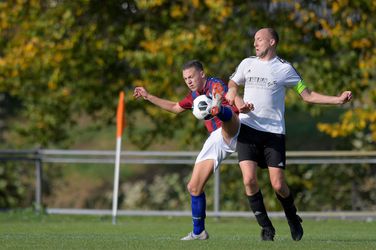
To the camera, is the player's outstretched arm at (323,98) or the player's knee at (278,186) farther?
the player's knee at (278,186)

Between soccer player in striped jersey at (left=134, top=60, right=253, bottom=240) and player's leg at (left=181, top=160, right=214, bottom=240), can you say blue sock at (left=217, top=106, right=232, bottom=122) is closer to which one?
soccer player in striped jersey at (left=134, top=60, right=253, bottom=240)

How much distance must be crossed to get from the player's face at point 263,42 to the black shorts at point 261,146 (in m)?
0.72

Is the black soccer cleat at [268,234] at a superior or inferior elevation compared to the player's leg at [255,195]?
inferior

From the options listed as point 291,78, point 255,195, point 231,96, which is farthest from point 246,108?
point 255,195

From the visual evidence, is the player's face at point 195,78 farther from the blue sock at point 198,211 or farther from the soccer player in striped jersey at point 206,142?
the blue sock at point 198,211

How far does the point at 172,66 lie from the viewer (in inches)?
784

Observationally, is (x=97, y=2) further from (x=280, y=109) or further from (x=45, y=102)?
(x=280, y=109)

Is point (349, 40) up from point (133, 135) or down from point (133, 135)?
up

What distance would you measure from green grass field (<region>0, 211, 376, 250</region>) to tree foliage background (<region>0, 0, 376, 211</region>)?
91.4 inches

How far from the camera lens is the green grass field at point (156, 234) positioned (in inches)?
398

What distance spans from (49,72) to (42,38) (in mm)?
677

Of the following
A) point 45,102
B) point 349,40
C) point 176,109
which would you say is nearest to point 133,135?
point 45,102

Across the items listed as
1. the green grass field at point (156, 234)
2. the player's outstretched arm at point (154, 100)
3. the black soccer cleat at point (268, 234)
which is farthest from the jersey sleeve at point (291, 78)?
the green grass field at point (156, 234)

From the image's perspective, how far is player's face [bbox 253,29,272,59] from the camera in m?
10.8
